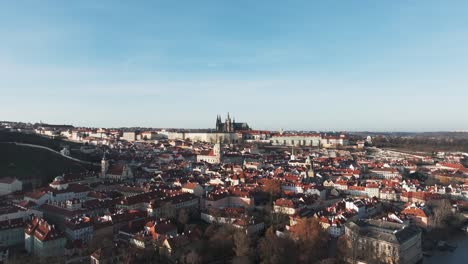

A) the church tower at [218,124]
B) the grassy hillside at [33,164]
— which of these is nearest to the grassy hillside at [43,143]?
the grassy hillside at [33,164]

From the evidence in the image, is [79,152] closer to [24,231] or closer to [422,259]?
[24,231]

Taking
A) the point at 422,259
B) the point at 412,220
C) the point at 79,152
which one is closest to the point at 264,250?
the point at 422,259

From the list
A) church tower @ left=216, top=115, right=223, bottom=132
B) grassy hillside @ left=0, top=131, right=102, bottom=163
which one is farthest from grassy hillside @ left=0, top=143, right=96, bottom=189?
church tower @ left=216, top=115, right=223, bottom=132

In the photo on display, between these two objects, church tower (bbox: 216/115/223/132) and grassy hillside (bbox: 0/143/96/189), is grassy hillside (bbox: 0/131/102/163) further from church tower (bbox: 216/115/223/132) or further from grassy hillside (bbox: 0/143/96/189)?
church tower (bbox: 216/115/223/132)

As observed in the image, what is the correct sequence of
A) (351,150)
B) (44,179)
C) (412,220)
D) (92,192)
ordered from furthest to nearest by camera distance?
(351,150) < (44,179) < (92,192) < (412,220)

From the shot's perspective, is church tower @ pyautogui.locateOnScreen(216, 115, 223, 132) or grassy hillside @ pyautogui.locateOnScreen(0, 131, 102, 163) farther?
church tower @ pyautogui.locateOnScreen(216, 115, 223, 132)

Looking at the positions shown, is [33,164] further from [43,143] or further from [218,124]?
[218,124]

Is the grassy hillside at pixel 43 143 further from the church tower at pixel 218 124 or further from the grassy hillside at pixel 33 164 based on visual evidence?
the church tower at pixel 218 124

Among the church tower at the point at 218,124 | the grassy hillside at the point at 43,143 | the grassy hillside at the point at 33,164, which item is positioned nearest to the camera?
the grassy hillside at the point at 33,164
